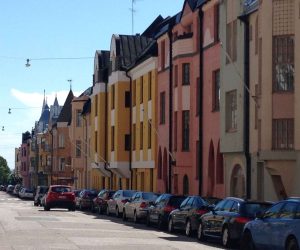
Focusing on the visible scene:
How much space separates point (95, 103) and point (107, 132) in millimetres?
4820

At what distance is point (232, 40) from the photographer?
38.0 meters

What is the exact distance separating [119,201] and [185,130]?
5.57m

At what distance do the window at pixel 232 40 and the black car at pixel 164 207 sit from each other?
24.7 feet

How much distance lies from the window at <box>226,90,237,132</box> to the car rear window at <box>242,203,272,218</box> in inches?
505

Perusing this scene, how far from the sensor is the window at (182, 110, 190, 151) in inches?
1832

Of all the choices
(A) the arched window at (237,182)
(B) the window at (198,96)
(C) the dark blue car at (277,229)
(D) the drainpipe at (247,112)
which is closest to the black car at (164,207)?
(D) the drainpipe at (247,112)

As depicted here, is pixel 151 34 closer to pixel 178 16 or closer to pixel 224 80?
pixel 178 16

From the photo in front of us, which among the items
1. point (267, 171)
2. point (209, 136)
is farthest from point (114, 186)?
point (267, 171)

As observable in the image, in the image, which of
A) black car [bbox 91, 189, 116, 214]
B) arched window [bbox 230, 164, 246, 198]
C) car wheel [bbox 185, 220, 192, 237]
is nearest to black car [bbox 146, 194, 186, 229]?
car wheel [bbox 185, 220, 192, 237]

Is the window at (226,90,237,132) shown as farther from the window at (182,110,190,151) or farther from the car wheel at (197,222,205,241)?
the car wheel at (197,222,205,241)

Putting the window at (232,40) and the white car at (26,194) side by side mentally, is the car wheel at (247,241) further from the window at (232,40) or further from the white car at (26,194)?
the white car at (26,194)

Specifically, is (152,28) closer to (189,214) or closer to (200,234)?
(189,214)

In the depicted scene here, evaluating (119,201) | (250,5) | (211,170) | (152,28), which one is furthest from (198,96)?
(152,28)

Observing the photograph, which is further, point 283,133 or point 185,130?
point 185,130
